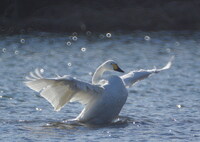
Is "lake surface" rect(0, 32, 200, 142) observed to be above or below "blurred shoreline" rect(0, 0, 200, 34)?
below

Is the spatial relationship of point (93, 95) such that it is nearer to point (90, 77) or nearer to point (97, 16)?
point (90, 77)

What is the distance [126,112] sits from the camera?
13203 mm

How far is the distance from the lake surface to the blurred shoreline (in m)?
1.57

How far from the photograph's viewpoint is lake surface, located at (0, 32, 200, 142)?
11320 millimetres

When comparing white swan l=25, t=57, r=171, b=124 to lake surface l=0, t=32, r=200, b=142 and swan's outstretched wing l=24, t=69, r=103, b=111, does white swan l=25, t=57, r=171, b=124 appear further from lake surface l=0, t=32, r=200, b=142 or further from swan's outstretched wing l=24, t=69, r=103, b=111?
lake surface l=0, t=32, r=200, b=142

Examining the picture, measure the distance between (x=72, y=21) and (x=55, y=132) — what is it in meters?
17.4

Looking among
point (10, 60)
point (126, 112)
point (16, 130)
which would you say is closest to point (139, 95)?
point (126, 112)

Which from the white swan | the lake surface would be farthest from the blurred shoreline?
the white swan

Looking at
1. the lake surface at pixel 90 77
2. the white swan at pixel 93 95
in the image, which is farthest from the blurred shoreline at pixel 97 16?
the white swan at pixel 93 95

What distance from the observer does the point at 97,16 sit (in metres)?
28.9

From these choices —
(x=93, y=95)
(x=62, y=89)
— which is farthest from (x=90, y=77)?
(x=62, y=89)

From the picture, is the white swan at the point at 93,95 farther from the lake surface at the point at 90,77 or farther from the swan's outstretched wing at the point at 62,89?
the lake surface at the point at 90,77

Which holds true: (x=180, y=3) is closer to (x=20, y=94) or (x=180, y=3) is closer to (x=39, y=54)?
(x=39, y=54)

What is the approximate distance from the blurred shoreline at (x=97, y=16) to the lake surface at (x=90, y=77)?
5.16ft
